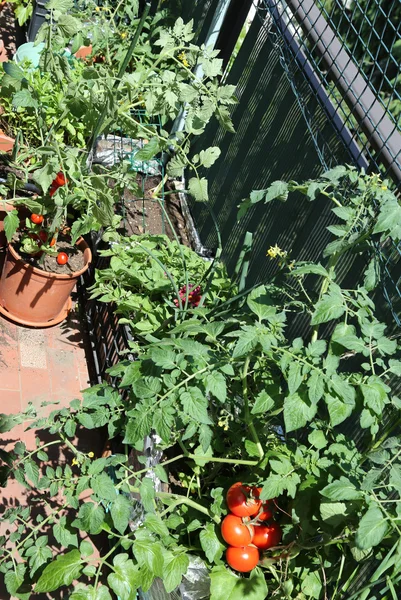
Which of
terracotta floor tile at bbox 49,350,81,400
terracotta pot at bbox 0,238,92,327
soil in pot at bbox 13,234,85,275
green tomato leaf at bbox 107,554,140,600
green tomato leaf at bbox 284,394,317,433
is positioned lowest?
terracotta floor tile at bbox 49,350,81,400

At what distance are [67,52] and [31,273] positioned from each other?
1944 mm

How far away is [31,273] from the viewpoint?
3375 millimetres

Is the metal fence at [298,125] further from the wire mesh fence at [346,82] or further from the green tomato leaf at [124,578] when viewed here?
the green tomato leaf at [124,578]

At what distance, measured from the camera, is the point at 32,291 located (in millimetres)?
3432

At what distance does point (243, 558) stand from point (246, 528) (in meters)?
0.09

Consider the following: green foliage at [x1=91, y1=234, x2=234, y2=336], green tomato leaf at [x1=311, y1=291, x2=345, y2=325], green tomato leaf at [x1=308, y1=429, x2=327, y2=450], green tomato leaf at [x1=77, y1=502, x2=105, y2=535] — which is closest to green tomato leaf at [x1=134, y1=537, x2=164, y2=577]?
green tomato leaf at [x1=77, y1=502, x2=105, y2=535]

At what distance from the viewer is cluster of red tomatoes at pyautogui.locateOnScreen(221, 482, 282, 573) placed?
215 cm

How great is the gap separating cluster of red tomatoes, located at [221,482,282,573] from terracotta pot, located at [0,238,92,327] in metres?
1.57

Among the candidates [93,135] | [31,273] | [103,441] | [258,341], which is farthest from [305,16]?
[103,441]

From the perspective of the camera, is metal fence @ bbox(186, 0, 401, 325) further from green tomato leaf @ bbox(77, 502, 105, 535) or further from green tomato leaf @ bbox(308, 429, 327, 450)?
green tomato leaf @ bbox(77, 502, 105, 535)

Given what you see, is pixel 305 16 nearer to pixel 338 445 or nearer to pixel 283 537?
pixel 338 445

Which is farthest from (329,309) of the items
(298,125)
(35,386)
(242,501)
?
(35,386)

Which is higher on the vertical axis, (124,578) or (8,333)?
(124,578)

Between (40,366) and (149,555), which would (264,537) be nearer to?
(149,555)
